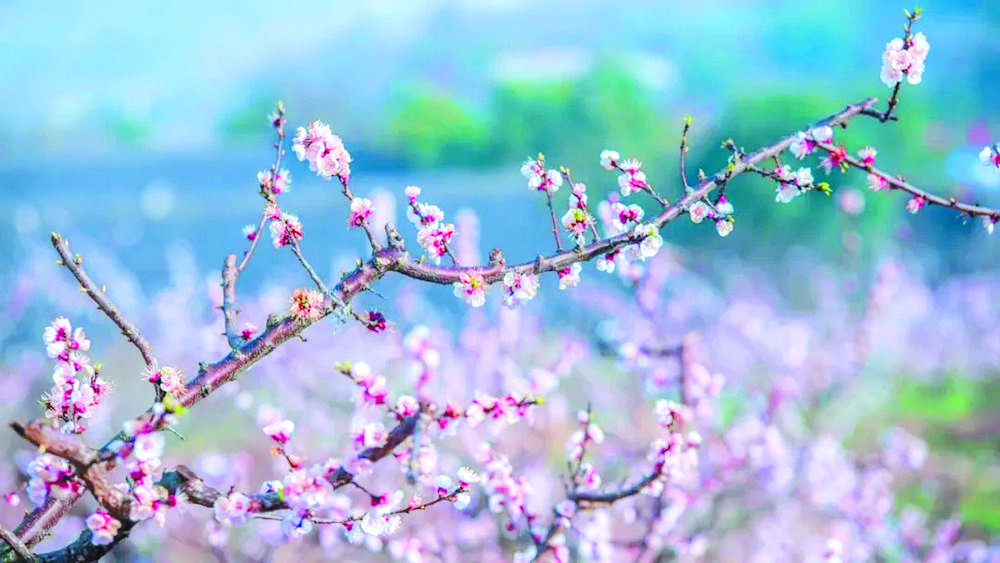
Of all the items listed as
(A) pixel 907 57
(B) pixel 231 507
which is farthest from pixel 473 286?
(A) pixel 907 57

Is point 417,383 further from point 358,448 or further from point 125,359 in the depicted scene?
point 125,359

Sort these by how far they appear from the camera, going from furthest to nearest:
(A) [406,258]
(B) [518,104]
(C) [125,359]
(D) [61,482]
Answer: (B) [518,104], (C) [125,359], (A) [406,258], (D) [61,482]

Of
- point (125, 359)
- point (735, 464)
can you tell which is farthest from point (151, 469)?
point (125, 359)

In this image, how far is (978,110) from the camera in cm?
338

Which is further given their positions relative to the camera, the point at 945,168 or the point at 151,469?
the point at 945,168

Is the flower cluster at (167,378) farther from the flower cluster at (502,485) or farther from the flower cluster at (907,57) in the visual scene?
the flower cluster at (907,57)

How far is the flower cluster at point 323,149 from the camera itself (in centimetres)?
78

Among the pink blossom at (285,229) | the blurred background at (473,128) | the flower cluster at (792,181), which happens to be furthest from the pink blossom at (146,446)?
the blurred background at (473,128)

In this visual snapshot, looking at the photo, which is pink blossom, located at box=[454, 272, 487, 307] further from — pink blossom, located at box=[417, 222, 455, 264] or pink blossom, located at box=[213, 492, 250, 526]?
pink blossom, located at box=[213, 492, 250, 526]

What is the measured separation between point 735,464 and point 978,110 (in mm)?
2307

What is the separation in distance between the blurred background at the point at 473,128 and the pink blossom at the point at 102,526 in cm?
230

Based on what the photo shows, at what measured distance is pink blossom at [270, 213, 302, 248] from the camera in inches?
31.5

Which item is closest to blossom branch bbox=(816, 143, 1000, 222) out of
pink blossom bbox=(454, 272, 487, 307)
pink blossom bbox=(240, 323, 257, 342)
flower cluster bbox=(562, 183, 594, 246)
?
flower cluster bbox=(562, 183, 594, 246)

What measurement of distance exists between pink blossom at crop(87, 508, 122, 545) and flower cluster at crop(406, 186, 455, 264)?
1.15 ft
